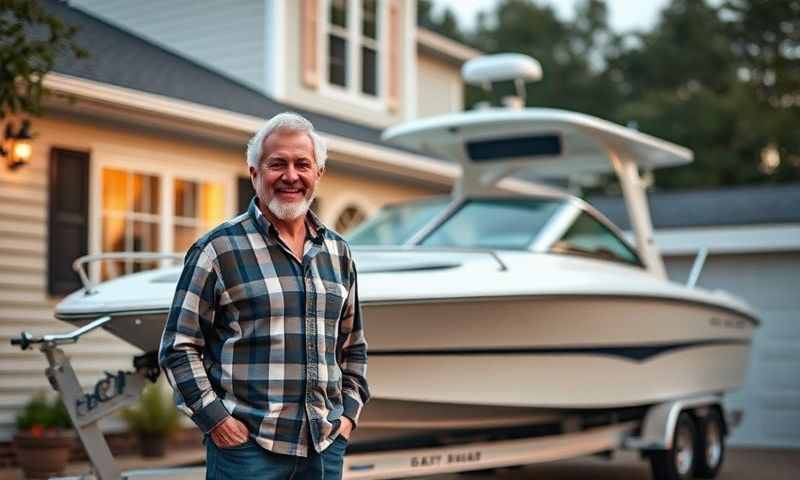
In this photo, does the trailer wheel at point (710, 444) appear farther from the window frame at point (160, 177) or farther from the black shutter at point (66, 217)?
the black shutter at point (66, 217)

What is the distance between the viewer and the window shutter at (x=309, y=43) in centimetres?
1459

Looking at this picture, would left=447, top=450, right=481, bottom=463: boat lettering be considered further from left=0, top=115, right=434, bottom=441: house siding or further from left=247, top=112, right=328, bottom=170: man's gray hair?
left=0, top=115, right=434, bottom=441: house siding

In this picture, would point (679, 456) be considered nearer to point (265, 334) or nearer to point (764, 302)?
point (764, 302)

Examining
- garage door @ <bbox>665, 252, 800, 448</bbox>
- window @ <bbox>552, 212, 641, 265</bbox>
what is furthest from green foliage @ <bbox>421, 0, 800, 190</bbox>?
window @ <bbox>552, 212, 641, 265</bbox>

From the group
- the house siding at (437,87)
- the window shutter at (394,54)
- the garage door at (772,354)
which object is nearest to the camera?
the garage door at (772,354)

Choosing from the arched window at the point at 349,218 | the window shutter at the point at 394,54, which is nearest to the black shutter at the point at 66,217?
the arched window at the point at 349,218

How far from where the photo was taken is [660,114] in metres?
35.6

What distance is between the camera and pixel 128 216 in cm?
1116

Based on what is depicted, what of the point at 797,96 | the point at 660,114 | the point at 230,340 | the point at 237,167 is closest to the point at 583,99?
the point at 660,114

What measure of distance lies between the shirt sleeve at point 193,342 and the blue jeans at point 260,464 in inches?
4.8

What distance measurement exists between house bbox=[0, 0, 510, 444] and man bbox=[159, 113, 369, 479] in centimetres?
454

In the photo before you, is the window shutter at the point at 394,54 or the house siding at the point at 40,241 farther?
the window shutter at the point at 394,54

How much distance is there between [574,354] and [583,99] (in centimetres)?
3561

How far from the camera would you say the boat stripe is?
6.92 m
